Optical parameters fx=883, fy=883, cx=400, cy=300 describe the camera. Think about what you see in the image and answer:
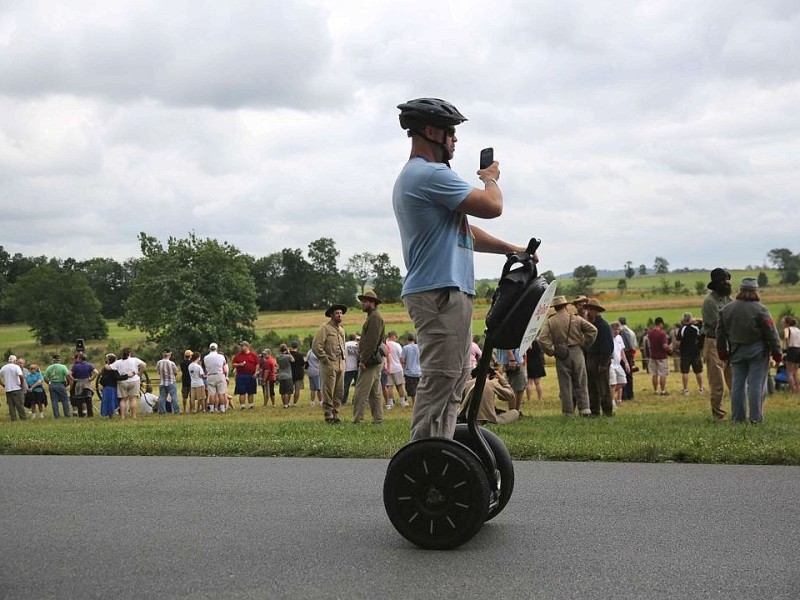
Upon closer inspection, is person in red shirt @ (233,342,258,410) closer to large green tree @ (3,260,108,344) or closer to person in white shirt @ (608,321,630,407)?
person in white shirt @ (608,321,630,407)

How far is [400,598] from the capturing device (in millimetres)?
3594

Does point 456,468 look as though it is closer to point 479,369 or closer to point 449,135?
point 479,369

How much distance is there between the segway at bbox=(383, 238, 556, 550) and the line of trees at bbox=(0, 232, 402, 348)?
2745 inches

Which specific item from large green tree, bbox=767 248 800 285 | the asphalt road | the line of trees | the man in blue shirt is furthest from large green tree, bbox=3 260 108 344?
the man in blue shirt

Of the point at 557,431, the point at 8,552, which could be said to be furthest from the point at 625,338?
the point at 8,552

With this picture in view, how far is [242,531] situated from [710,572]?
248cm

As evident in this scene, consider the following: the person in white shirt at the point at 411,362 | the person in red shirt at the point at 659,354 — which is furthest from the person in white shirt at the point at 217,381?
the person in red shirt at the point at 659,354

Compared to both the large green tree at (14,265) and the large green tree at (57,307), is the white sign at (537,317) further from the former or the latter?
the large green tree at (14,265)

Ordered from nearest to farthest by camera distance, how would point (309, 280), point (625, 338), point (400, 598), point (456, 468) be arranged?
1. point (400, 598)
2. point (456, 468)
3. point (625, 338)
4. point (309, 280)

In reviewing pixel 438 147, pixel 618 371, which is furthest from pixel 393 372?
pixel 438 147

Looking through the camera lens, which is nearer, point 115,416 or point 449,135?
point 449,135

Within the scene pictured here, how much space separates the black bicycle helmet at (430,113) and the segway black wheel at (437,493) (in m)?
1.62

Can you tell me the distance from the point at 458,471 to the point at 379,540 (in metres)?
0.65

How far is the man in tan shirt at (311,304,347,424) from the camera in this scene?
15430mm
